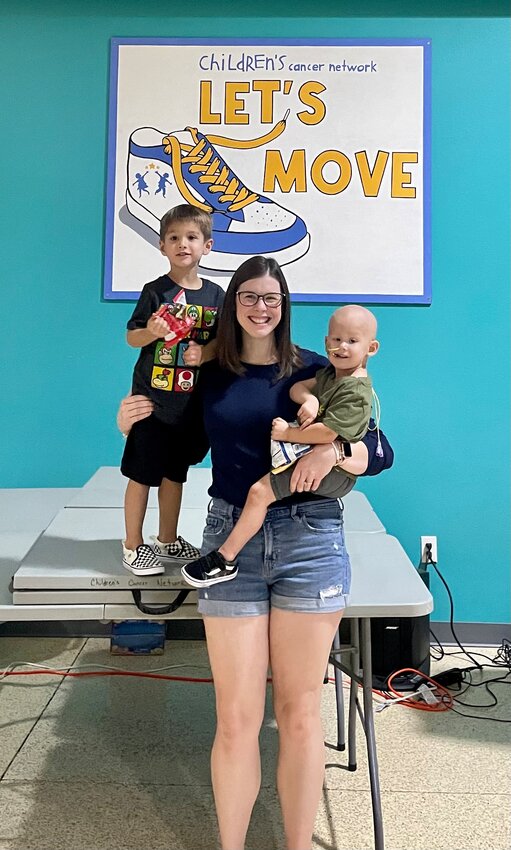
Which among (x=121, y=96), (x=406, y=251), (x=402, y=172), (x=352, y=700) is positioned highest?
(x=121, y=96)

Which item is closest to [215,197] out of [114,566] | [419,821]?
[114,566]

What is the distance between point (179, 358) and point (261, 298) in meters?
0.28

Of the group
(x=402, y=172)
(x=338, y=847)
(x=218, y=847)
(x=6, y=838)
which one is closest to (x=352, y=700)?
(x=338, y=847)

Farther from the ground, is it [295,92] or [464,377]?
[295,92]

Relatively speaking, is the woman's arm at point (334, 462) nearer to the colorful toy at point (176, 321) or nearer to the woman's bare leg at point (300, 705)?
the woman's bare leg at point (300, 705)

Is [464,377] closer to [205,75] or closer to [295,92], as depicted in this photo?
[295,92]

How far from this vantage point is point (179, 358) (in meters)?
1.85

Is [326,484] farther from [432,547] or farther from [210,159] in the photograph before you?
[210,159]

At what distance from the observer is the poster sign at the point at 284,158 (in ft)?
10.6

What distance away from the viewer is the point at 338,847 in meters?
1.90

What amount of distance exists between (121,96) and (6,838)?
9.11 ft

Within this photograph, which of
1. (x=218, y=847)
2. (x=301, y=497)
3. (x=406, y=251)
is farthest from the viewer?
(x=406, y=251)

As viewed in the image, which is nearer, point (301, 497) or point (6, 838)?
point (301, 497)

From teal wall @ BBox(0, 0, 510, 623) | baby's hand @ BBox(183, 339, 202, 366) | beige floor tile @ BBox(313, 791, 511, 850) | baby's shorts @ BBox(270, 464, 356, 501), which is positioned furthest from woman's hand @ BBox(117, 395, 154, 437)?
teal wall @ BBox(0, 0, 510, 623)
